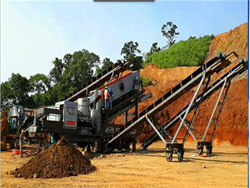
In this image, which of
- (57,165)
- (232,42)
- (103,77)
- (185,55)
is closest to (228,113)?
(103,77)

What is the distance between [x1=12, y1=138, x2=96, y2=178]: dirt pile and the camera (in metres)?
9.89

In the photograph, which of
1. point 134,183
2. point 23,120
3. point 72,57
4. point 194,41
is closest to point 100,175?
point 134,183

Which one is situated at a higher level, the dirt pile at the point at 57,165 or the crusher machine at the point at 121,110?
the crusher machine at the point at 121,110

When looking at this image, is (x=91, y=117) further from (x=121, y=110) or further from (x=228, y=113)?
(x=228, y=113)

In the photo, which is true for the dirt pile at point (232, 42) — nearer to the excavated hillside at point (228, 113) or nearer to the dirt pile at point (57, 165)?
the excavated hillside at point (228, 113)

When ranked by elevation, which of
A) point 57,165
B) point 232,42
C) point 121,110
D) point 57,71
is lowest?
point 57,165

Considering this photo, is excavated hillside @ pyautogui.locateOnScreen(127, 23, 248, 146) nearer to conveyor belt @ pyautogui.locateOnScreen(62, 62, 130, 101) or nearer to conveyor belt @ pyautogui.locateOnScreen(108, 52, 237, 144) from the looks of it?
conveyor belt @ pyautogui.locateOnScreen(62, 62, 130, 101)

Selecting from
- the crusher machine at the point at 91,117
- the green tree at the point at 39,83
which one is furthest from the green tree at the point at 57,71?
the crusher machine at the point at 91,117

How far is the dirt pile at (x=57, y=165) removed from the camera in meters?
9.89

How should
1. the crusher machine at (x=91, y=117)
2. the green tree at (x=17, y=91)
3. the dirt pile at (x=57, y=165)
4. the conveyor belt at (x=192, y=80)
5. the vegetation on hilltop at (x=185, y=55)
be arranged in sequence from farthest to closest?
the vegetation on hilltop at (x=185, y=55)
the green tree at (x=17, y=91)
the crusher machine at (x=91, y=117)
the conveyor belt at (x=192, y=80)
the dirt pile at (x=57, y=165)

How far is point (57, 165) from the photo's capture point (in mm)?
10258

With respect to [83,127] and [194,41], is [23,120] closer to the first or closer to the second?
[83,127]

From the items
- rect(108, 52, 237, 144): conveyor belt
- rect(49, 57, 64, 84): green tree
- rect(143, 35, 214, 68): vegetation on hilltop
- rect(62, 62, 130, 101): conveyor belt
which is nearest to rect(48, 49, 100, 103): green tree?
rect(49, 57, 64, 84): green tree

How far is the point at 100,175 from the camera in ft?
32.8
